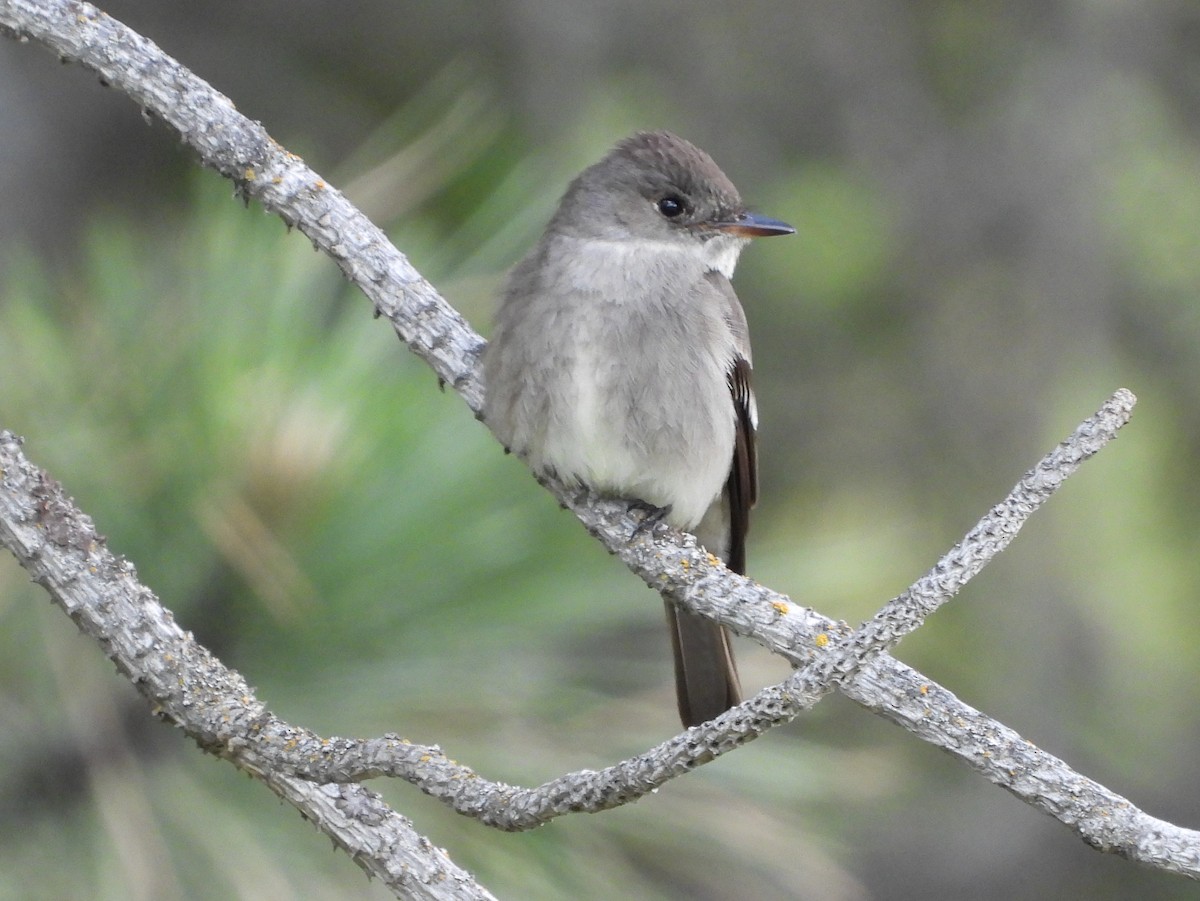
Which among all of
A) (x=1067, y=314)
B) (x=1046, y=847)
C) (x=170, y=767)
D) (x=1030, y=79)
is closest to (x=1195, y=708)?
(x=1046, y=847)

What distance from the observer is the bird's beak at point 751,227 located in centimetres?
350

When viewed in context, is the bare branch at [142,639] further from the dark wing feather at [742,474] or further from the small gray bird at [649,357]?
the dark wing feather at [742,474]

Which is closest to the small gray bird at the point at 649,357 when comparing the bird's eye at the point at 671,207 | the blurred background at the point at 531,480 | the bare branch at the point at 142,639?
the bird's eye at the point at 671,207

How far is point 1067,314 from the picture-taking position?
5.40 m

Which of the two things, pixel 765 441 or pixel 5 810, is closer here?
pixel 5 810

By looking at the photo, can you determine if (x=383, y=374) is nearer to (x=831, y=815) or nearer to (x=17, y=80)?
(x=831, y=815)

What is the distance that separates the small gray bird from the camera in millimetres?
3193

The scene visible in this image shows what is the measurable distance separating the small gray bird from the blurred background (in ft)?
0.45

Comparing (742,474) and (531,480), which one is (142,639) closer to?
(531,480)

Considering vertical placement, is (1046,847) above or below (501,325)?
above

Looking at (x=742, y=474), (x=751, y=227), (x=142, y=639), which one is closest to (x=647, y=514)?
(x=742, y=474)

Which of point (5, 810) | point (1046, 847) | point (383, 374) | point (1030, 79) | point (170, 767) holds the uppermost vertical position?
point (1030, 79)

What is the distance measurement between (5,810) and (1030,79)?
445 cm

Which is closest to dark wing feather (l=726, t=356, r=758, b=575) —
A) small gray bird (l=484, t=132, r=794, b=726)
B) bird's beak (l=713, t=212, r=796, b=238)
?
small gray bird (l=484, t=132, r=794, b=726)
